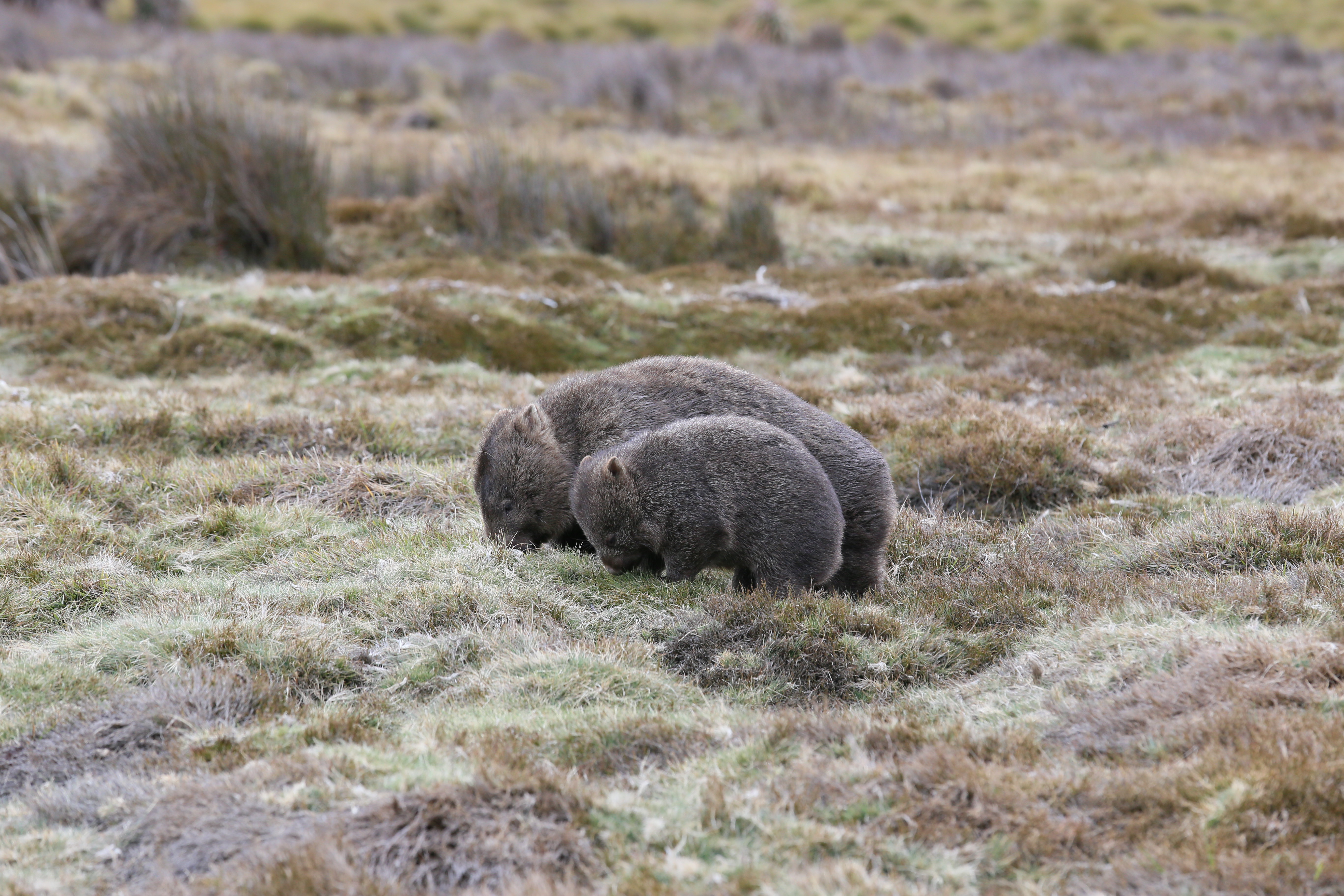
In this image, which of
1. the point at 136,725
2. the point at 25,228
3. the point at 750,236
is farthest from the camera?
the point at 750,236

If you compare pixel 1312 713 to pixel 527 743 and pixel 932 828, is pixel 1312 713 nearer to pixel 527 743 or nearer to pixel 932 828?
pixel 932 828

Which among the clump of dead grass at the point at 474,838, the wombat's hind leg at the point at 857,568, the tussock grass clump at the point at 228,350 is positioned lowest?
the tussock grass clump at the point at 228,350

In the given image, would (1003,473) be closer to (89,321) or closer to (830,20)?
(89,321)

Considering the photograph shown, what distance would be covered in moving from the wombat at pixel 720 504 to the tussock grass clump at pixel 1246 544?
206 centimetres

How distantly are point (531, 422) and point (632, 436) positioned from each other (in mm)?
646

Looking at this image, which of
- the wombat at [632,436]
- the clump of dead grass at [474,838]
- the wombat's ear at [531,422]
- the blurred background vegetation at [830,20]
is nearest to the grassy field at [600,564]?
the clump of dead grass at [474,838]

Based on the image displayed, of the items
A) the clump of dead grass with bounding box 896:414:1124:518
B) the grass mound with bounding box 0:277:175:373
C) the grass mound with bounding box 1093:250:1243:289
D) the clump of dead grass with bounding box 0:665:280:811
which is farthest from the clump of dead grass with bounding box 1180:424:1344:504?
the grass mound with bounding box 0:277:175:373

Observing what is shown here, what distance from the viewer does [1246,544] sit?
652 centimetres

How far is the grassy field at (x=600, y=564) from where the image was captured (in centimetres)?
385

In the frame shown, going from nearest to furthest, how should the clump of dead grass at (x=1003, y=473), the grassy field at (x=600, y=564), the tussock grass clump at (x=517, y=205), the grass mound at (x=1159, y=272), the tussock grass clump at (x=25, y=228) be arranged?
the grassy field at (x=600, y=564) < the clump of dead grass at (x=1003, y=473) < the tussock grass clump at (x=25, y=228) < the grass mound at (x=1159, y=272) < the tussock grass clump at (x=517, y=205)

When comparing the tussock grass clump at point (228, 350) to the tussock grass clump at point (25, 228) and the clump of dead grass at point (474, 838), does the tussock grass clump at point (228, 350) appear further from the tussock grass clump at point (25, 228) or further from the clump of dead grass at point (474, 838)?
the clump of dead grass at point (474, 838)

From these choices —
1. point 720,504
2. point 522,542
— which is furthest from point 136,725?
point 720,504

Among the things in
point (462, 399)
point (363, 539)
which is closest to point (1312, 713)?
point (363, 539)

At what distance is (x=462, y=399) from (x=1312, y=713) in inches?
299
